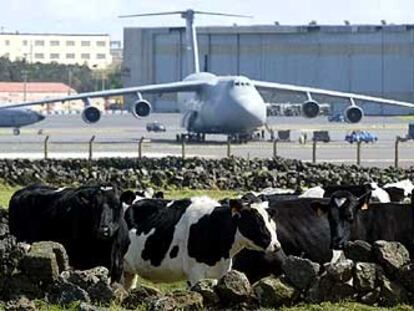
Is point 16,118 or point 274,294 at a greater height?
point 16,118

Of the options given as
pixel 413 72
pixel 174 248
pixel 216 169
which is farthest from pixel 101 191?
pixel 413 72

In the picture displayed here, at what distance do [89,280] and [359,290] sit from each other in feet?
9.62

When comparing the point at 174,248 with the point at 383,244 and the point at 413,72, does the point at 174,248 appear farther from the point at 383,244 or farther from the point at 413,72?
the point at 413,72

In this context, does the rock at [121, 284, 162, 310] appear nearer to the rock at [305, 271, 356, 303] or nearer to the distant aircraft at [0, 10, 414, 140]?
the rock at [305, 271, 356, 303]

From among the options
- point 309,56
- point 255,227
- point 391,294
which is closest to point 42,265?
point 255,227

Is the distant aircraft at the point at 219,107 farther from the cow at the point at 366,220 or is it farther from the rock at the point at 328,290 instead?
the rock at the point at 328,290

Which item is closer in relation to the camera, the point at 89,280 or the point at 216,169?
the point at 89,280

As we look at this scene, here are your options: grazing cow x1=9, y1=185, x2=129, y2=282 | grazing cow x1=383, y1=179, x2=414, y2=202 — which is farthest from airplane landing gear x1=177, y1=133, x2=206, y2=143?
grazing cow x1=9, y1=185, x2=129, y2=282

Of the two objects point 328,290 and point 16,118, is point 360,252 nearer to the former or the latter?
point 328,290

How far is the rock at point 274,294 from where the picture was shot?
14.9 meters

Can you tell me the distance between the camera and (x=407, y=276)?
608 inches

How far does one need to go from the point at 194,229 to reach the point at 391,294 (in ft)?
10.6

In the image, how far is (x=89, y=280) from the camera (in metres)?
14.9

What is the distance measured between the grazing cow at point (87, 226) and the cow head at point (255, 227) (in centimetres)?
154
